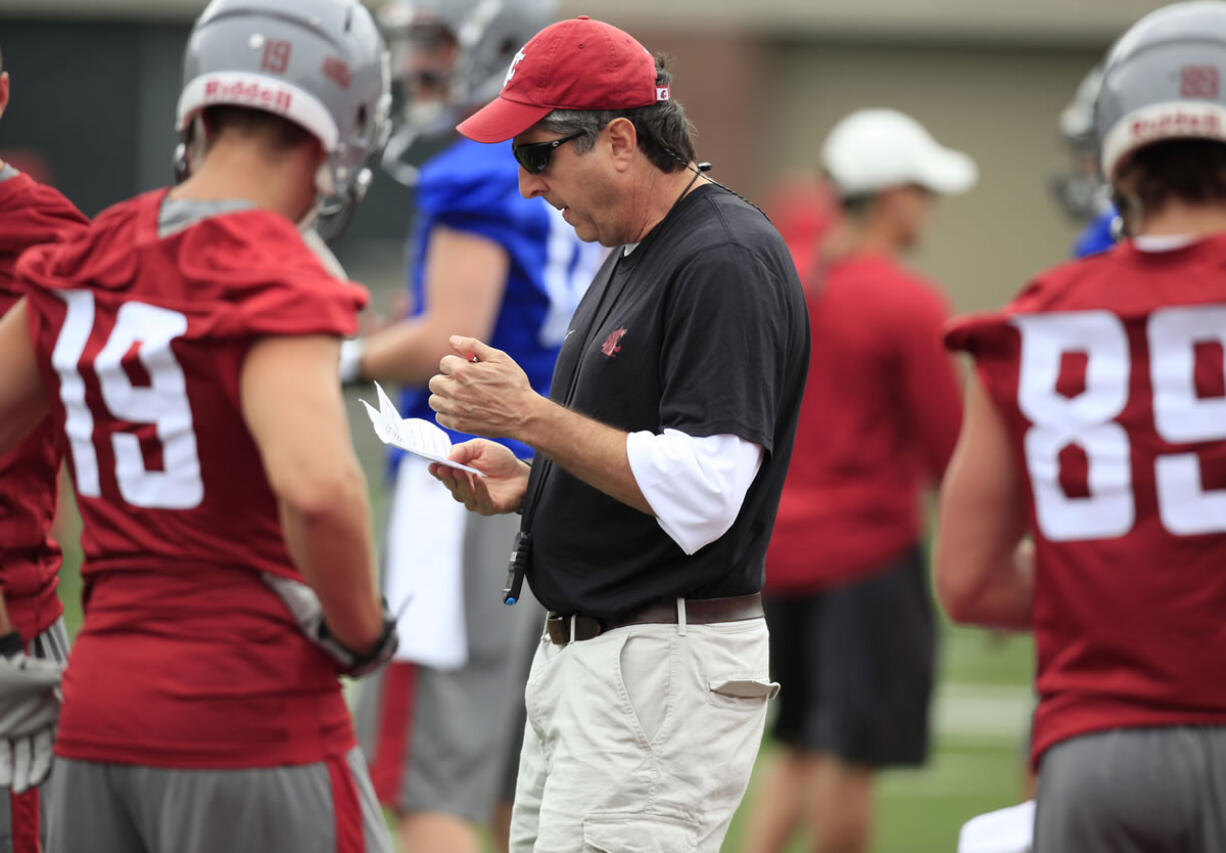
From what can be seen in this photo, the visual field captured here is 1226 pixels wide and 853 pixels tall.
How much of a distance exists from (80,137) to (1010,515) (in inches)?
918

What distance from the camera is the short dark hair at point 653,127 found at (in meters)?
3.14

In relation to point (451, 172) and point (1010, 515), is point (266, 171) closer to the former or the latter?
Result: point (1010, 515)

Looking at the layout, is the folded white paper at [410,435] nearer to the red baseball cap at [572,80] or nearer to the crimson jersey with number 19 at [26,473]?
the red baseball cap at [572,80]

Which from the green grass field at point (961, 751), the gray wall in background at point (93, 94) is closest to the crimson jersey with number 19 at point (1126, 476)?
the green grass field at point (961, 751)

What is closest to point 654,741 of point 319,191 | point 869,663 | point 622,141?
point 622,141

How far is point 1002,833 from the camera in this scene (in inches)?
121

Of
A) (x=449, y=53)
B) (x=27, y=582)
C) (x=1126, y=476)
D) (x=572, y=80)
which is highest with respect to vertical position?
(x=449, y=53)

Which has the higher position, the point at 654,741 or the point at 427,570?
the point at 427,570

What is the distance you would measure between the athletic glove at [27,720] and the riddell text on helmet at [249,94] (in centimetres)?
112

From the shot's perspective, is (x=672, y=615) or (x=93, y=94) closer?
(x=672, y=615)

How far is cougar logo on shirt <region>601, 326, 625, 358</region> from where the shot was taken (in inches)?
123

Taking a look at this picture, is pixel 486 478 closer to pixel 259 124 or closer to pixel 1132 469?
pixel 259 124

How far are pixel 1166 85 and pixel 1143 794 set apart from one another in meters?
1.19

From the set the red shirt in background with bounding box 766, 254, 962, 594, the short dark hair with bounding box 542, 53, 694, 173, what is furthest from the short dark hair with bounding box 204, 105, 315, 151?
the red shirt in background with bounding box 766, 254, 962, 594
